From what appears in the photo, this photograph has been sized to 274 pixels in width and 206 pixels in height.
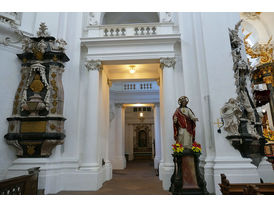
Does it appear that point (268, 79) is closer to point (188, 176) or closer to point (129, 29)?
point (129, 29)

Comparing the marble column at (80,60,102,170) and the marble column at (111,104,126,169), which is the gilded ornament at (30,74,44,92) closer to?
the marble column at (80,60,102,170)

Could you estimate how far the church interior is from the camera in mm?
4879

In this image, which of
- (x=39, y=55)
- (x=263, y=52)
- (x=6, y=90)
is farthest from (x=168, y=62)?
(x=263, y=52)

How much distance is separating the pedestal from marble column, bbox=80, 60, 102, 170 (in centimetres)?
247

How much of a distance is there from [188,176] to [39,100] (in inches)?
175

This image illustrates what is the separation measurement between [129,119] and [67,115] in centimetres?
1293

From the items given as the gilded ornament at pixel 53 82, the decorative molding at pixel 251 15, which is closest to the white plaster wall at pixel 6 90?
the gilded ornament at pixel 53 82

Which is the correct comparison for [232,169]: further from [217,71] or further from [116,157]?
[116,157]

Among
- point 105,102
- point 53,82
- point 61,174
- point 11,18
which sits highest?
point 11,18

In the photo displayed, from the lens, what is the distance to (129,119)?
18672 millimetres

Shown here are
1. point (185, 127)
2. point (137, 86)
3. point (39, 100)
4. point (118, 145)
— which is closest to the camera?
point (185, 127)

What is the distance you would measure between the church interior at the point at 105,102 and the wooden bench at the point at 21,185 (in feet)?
0.09

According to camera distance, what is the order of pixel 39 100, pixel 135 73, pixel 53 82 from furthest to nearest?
1. pixel 135 73
2. pixel 53 82
3. pixel 39 100

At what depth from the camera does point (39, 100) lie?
524 cm
